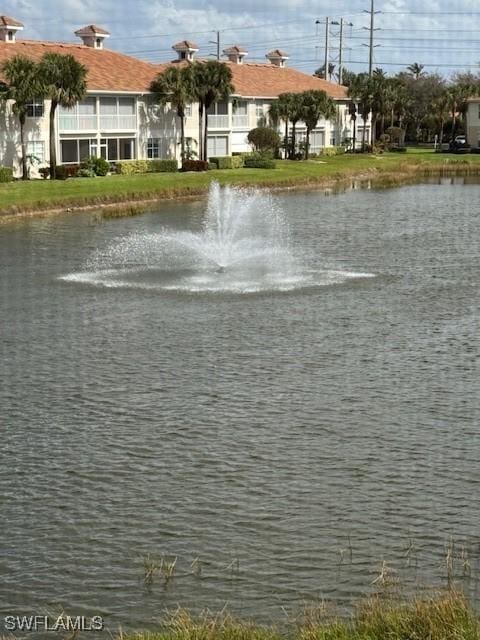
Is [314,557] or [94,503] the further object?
[94,503]

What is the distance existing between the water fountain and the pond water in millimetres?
226

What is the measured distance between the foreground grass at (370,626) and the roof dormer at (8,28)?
70.4m

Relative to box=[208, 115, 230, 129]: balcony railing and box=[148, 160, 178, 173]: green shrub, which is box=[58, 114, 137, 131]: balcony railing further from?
box=[208, 115, 230, 129]: balcony railing

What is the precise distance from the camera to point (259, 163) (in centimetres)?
8512

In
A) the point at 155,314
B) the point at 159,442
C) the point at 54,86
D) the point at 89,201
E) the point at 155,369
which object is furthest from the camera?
the point at 54,86

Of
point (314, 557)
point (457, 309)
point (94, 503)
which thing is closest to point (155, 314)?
point (457, 309)

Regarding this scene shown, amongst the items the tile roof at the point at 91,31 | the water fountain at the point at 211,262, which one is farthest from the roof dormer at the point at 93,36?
the water fountain at the point at 211,262

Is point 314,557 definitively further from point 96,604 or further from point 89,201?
point 89,201

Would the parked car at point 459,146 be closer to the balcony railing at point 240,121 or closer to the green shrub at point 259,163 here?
the balcony railing at point 240,121

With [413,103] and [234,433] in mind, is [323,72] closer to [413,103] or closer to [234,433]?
[413,103]

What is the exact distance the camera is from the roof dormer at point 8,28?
76250 mm

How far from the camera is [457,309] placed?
30.3 m

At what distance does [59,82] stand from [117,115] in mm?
12156

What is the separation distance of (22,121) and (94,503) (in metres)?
55.3
